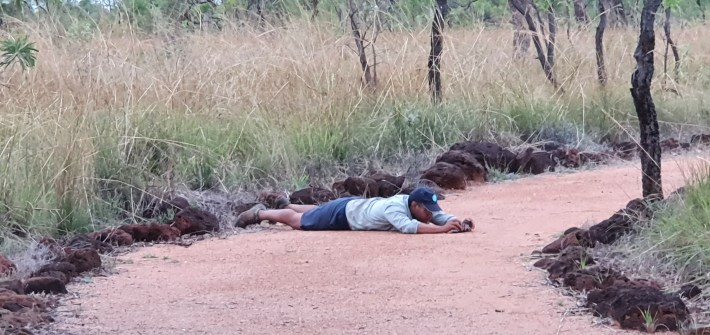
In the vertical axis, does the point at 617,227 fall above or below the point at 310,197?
above

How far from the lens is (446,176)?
8.88m

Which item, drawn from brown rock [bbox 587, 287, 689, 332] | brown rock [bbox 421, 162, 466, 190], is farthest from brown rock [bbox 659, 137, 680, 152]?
brown rock [bbox 587, 287, 689, 332]

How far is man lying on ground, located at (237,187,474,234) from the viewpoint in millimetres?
6992

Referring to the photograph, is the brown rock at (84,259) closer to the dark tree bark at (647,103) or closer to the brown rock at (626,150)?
the dark tree bark at (647,103)

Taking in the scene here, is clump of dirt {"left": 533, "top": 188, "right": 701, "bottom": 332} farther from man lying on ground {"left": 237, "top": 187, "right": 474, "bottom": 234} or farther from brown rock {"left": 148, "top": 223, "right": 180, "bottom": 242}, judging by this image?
brown rock {"left": 148, "top": 223, "right": 180, "bottom": 242}

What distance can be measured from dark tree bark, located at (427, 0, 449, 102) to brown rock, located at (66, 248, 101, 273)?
17.9 ft

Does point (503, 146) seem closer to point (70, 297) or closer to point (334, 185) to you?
point (334, 185)

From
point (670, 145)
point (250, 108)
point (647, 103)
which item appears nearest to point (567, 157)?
point (670, 145)

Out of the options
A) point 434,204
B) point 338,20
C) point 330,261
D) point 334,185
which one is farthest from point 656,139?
point 338,20

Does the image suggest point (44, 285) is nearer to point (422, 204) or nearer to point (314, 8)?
point (422, 204)

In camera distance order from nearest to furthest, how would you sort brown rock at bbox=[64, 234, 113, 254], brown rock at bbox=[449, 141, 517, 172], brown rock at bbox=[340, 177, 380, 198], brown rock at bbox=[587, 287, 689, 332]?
brown rock at bbox=[587, 287, 689, 332] < brown rock at bbox=[64, 234, 113, 254] < brown rock at bbox=[340, 177, 380, 198] < brown rock at bbox=[449, 141, 517, 172]

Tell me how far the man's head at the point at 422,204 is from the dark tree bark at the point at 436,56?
12.7 feet

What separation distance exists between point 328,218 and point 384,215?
0.42 meters

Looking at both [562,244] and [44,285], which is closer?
[44,285]
